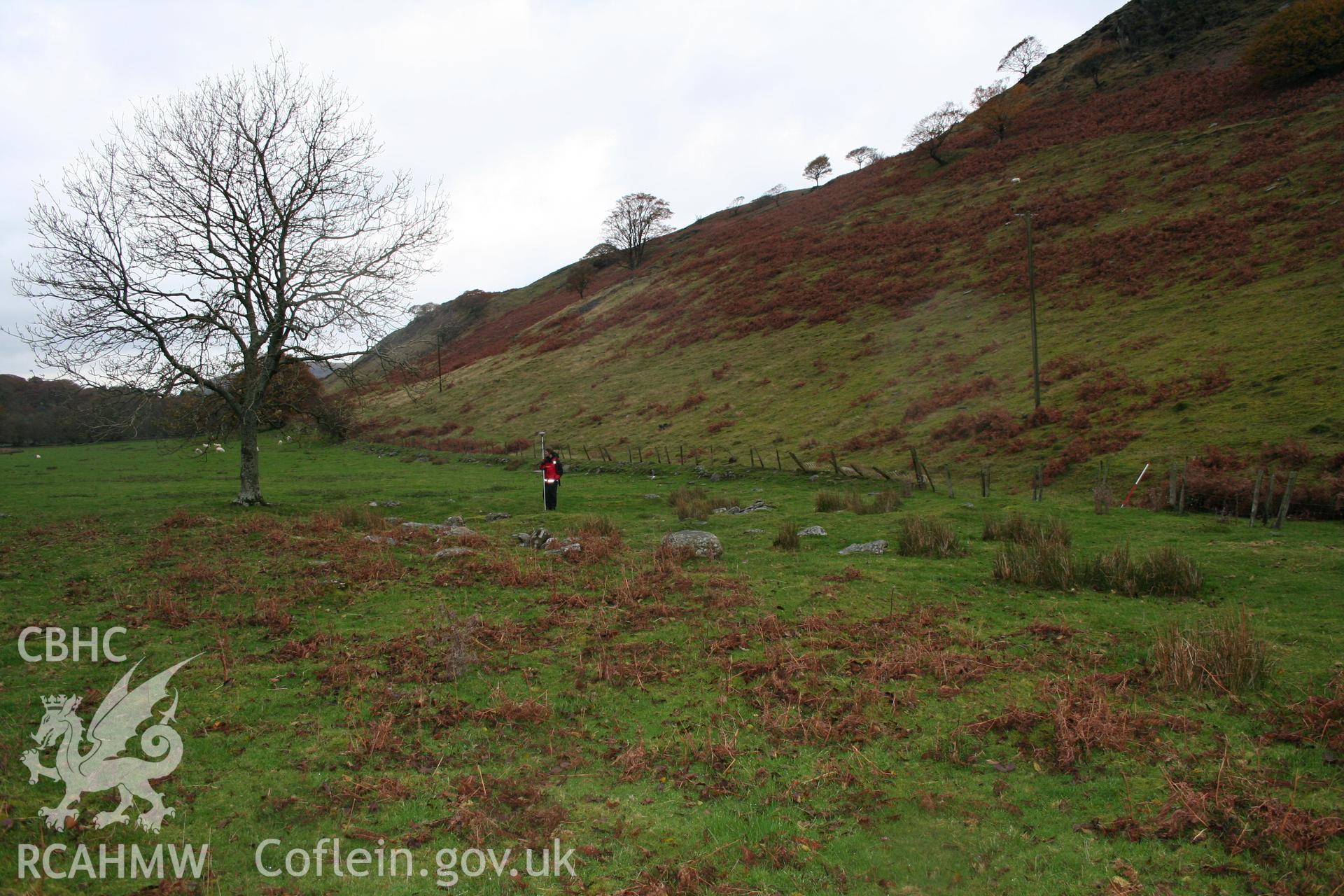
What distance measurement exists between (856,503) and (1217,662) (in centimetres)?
1269

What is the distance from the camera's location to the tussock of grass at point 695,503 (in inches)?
772

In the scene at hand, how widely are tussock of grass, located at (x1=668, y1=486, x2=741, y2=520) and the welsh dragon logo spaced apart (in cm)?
1392

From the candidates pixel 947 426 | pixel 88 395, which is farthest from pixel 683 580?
pixel 947 426

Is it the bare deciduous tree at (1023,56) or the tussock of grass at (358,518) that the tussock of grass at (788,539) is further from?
the bare deciduous tree at (1023,56)

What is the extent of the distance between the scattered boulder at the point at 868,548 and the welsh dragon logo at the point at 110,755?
10506 mm

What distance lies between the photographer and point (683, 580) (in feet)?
37.2

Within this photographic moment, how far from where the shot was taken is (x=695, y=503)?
806 inches

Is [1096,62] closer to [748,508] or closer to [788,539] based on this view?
[748,508]

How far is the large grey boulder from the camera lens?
1343 centimetres

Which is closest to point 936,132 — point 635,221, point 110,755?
point 635,221

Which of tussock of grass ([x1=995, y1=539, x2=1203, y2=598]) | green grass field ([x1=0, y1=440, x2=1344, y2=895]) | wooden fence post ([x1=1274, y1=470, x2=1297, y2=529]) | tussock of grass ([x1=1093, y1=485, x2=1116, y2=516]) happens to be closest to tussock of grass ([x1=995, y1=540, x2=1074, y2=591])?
tussock of grass ([x1=995, y1=539, x2=1203, y2=598])

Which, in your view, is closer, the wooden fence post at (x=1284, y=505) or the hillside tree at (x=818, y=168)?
the wooden fence post at (x=1284, y=505)

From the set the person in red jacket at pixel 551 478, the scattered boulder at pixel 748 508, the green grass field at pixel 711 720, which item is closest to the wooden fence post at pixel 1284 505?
the green grass field at pixel 711 720

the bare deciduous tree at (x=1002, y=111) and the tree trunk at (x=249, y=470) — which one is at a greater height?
the bare deciduous tree at (x=1002, y=111)
